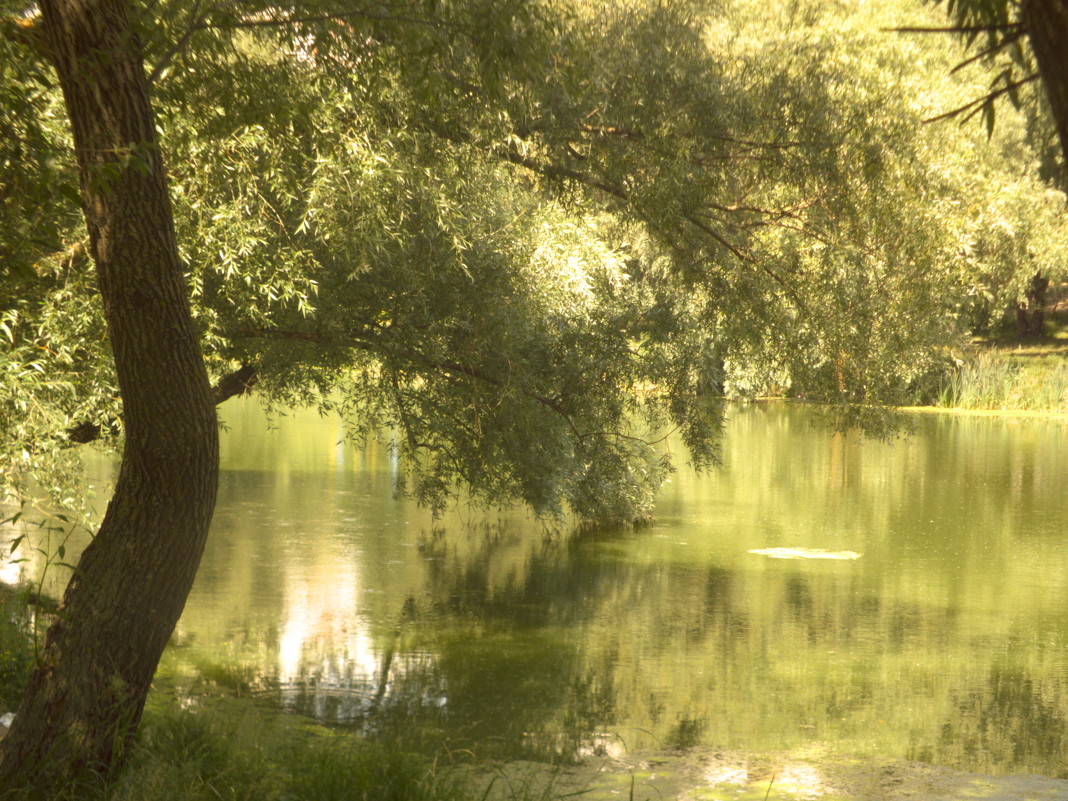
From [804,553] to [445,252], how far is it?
613cm

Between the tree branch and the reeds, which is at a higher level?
the reeds

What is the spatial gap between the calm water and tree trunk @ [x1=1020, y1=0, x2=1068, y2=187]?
490 centimetres

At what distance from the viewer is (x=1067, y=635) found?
8.79 meters

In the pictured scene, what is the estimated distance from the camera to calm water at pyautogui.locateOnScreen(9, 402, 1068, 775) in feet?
→ 22.0

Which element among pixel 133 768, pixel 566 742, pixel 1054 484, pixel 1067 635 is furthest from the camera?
pixel 1054 484

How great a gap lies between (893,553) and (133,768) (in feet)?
30.8

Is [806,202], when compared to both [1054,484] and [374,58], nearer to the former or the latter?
[374,58]

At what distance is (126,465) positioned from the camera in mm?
3848

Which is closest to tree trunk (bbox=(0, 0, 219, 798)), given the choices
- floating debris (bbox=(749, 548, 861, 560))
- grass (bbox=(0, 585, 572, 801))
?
grass (bbox=(0, 585, 572, 801))

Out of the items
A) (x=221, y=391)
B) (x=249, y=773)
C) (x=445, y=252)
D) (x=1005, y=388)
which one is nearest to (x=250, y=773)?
(x=249, y=773)

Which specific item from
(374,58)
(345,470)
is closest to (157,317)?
(374,58)

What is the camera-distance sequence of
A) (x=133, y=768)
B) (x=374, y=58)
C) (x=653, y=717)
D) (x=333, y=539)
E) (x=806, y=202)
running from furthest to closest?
(x=333, y=539) < (x=806, y=202) < (x=653, y=717) < (x=374, y=58) < (x=133, y=768)

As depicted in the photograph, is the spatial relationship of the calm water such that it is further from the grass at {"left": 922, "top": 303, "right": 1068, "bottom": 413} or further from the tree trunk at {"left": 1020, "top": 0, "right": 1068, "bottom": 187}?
the grass at {"left": 922, "top": 303, "right": 1068, "bottom": 413}

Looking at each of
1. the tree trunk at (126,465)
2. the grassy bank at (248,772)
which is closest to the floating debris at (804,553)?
the grassy bank at (248,772)
